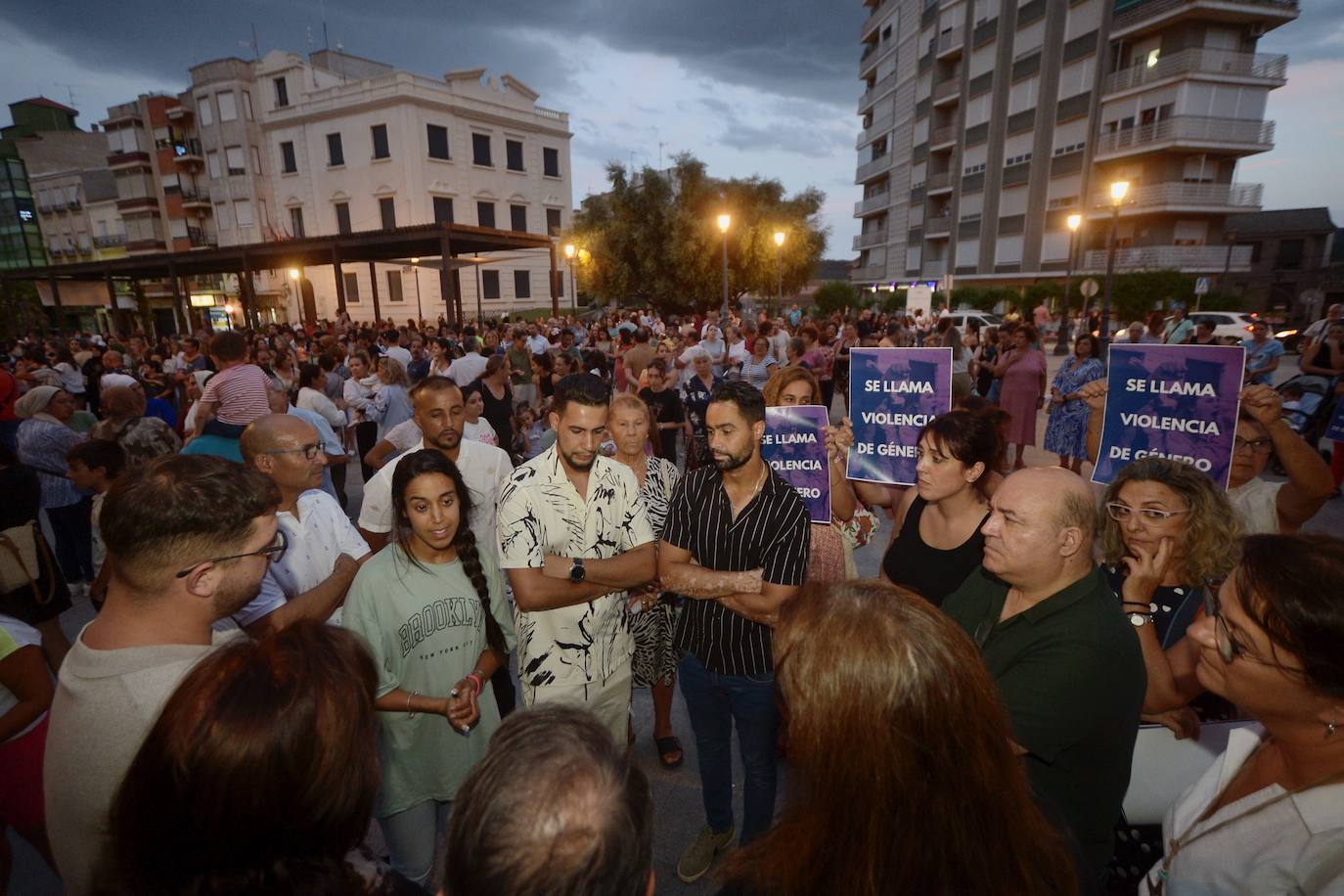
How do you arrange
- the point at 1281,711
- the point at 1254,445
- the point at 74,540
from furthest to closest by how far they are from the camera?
the point at 74,540 < the point at 1254,445 < the point at 1281,711

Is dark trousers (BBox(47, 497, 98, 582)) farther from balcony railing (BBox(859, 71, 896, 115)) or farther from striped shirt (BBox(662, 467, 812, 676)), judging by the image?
balcony railing (BBox(859, 71, 896, 115))

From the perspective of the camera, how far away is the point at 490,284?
3569 cm

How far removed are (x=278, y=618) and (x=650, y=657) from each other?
189 centimetres

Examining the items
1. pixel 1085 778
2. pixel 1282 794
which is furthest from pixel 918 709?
pixel 1282 794

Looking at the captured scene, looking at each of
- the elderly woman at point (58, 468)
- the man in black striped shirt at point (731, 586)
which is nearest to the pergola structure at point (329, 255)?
the elderly woman at point (58, 468)

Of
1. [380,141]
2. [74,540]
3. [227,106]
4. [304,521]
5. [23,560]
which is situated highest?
[227,106]

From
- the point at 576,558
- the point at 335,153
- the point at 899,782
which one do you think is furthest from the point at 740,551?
the point at 335,153

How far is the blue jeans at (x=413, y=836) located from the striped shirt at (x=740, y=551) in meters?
1.26

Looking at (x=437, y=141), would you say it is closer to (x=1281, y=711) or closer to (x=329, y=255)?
(x=329, y=255)

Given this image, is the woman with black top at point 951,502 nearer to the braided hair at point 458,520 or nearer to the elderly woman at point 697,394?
the braided hair at point 458,520

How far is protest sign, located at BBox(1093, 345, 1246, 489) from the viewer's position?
3.44m

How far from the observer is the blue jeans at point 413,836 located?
2342mm

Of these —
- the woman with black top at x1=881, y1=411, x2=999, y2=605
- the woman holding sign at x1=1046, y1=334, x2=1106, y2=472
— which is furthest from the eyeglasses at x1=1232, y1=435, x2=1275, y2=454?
the woman holding sign at x1=1046, y1=334, x2=1106, y2=472

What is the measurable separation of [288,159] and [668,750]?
4306 cm
